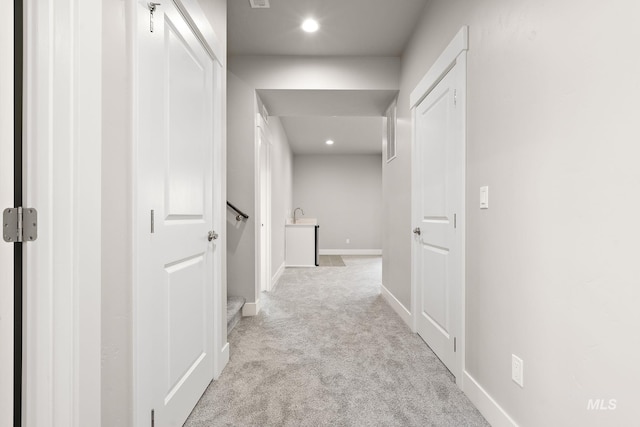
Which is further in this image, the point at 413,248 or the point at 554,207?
the point at 413,248

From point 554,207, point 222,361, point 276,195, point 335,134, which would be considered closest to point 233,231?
point 222,361

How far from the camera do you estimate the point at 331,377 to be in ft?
6.77

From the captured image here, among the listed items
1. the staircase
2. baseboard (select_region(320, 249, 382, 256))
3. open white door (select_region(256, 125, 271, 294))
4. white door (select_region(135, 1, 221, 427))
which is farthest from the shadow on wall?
baseboard (select_region(320, 249, 382, 256))

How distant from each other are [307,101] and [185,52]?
2.21 meters

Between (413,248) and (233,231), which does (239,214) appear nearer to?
(233,231)

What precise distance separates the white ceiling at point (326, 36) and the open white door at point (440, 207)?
64 centimetres

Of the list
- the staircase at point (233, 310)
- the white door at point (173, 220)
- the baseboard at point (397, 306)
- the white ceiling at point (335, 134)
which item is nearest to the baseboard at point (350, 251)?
the white ceiling at point (335, 134)

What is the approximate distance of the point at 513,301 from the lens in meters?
1.46

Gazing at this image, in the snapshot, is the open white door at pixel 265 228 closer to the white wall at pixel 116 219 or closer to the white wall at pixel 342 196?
the white wall at pixel 116 219

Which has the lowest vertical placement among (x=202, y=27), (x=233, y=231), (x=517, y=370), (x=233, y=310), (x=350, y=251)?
(x=350, y=251)

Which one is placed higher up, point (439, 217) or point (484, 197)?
point (484, 197)

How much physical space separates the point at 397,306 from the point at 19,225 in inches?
123

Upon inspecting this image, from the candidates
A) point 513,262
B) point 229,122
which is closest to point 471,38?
point 513,262

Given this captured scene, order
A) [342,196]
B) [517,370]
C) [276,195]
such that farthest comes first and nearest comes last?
1. [342,196]
2. [276,195]
3. [517,370]
